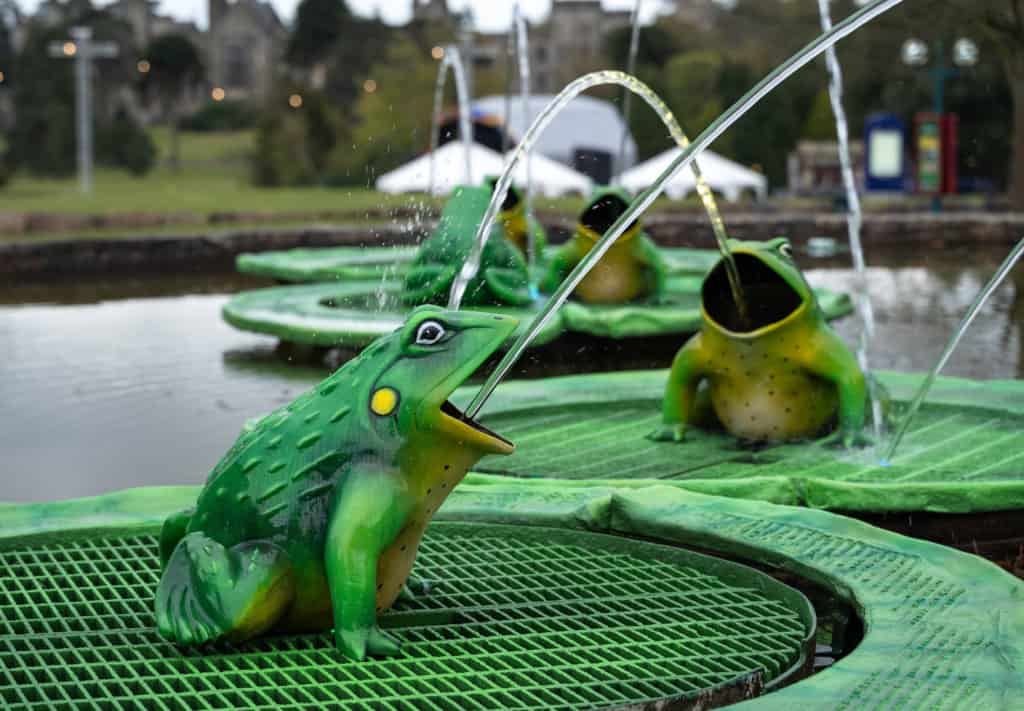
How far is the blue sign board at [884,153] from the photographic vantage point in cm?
3222

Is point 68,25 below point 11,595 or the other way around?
the other way around

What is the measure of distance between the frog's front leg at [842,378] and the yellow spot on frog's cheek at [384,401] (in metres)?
3.17

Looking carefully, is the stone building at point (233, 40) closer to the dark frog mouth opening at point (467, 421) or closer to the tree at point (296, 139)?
the tree at point (296, 139)

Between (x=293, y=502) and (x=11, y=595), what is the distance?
109cm

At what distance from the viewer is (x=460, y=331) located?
12.3 ft

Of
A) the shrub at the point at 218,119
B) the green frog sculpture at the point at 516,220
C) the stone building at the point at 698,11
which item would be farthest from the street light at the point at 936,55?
the shrub at the point at 218,119

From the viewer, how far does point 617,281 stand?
439 inches

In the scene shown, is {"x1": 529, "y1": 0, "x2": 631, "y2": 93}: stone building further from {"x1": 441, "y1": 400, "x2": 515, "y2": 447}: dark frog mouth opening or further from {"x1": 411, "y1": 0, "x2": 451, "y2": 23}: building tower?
{"x1": 441, "y1": 400, "x2": 515, "y2": 447}: dark frog mouth opening

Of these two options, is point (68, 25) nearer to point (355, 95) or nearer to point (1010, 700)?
point (355, 95)

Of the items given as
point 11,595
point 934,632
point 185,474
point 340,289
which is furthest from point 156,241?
point 934,632

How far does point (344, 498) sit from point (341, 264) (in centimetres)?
1077

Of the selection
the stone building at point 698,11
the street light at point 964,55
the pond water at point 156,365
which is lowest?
the pond water at point 156,365

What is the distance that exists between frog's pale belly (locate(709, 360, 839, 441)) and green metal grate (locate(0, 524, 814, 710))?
1968 mm

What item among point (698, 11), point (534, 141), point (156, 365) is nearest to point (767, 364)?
point (534, 141)
